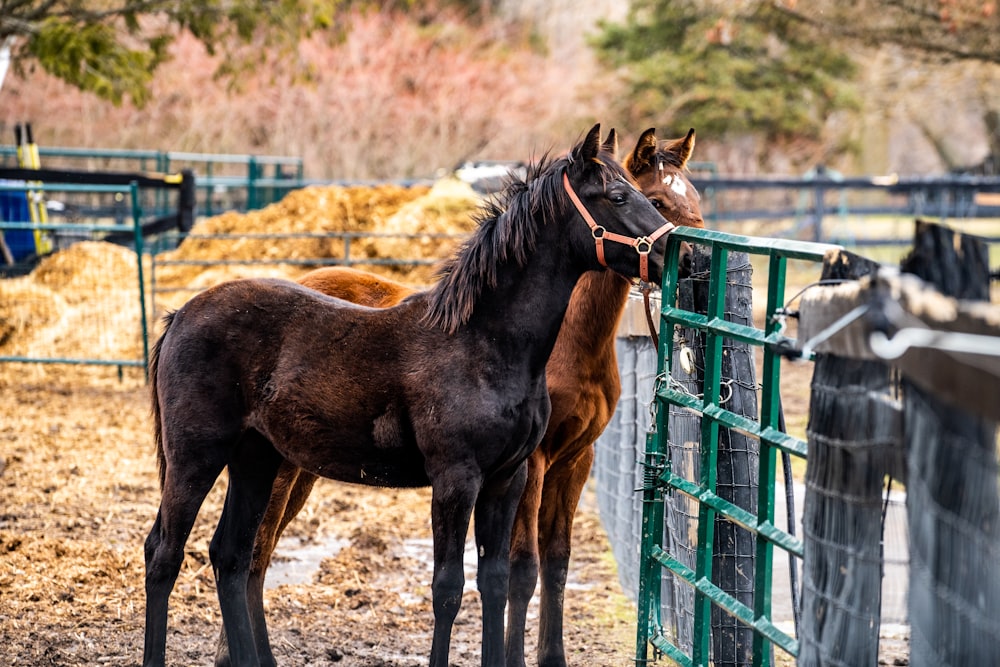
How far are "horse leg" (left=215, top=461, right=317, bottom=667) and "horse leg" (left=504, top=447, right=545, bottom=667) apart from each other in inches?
40.3

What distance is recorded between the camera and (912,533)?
2.18 m

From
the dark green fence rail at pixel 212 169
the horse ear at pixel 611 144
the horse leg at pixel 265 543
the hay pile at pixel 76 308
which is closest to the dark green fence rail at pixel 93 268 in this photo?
the hay pile at pixel 76 308

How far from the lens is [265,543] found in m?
4.73

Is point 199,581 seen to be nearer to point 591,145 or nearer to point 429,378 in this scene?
point 429,378

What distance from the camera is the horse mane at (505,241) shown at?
12.7 ft

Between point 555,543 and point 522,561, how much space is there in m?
0.28

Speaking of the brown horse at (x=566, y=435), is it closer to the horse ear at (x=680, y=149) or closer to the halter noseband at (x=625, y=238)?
the horse ear at (x=680, y=149)

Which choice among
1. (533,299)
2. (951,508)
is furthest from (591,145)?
(951,508)

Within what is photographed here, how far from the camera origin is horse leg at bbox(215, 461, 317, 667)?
14.6ft

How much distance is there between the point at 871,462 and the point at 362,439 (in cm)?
202

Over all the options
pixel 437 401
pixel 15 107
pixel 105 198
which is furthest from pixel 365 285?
pixel 15 107

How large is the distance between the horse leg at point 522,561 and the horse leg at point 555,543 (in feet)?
0.51

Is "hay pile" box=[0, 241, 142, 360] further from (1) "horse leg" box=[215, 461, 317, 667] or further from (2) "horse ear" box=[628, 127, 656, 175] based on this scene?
(2) "horse ear" box=[628, 127, 656, 175]

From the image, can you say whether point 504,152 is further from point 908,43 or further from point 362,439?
point 362,439
